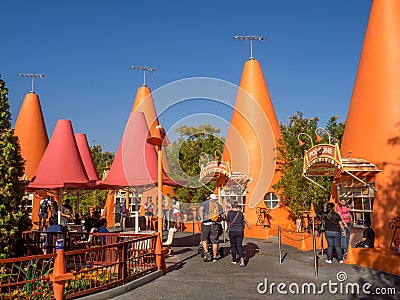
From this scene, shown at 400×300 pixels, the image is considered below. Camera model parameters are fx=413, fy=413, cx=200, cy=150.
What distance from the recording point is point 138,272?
7.96 m

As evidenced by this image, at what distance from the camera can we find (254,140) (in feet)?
Answer: 64.0

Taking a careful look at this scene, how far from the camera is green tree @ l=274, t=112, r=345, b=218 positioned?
53.1 feet

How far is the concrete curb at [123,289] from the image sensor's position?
641 cm

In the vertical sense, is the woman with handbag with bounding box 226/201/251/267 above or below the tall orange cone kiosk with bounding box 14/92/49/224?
below

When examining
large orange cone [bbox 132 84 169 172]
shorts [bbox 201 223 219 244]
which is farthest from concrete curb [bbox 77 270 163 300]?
large orange cone [bbox 132 84 169 172]

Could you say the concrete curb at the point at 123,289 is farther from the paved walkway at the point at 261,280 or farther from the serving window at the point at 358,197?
the serving window at the point at 358,197

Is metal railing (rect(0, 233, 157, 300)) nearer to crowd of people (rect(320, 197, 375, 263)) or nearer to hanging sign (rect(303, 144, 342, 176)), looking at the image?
crowd of people (rect(320, 197, 375, 263))

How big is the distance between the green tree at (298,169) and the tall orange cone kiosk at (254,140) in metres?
0.56

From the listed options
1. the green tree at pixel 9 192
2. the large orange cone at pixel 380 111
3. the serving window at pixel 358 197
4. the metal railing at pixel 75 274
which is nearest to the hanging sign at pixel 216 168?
the large orange cone at pixel 380 111

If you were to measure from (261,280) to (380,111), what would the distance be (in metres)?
6.26

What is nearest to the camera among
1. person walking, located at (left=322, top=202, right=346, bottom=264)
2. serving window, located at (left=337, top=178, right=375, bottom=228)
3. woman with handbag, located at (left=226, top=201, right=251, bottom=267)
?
woman with handbag, located at (left=226, top=201, right=251, bottom=267)

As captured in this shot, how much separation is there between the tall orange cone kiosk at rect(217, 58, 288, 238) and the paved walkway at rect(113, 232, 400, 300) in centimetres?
772

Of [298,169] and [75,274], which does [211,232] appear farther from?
[298,169]

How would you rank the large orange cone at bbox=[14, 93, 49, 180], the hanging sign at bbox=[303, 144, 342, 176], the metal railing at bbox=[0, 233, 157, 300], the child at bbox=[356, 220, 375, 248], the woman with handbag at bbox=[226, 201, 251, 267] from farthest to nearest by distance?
the large orange cone at bbox=[14, 93, 49, 180] < the hanging sign at bbox=[303, 144, 342, 176] < the child at bbox=[356, 220, 375, 248] < the woman with handbag at bbox=[226, 201, 251, 267] < the metal railing at bbox=[0, 233, 157, 300]
